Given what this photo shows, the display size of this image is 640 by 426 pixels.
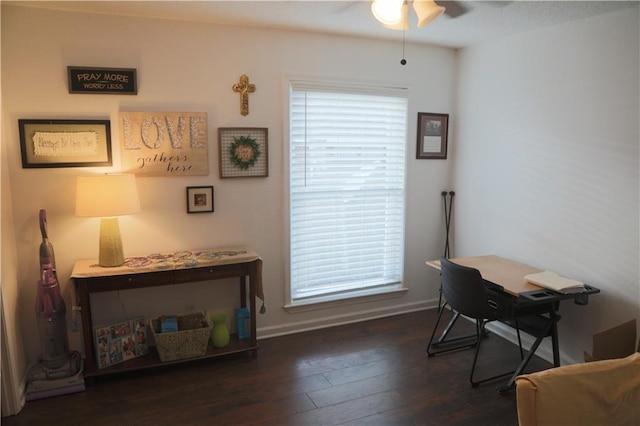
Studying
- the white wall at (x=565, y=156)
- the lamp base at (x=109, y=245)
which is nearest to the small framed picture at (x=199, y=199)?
the lamp base at (x=109, y=245)

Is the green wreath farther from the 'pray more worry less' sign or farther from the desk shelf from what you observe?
the desk shelf

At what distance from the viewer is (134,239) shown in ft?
9.62

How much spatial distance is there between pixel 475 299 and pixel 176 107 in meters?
2.38

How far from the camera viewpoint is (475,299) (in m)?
2.61

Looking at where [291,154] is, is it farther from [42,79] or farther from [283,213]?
[42,79]

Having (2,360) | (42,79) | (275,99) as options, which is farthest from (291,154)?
(2,360)

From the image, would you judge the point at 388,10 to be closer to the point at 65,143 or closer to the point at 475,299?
the point at 475,299

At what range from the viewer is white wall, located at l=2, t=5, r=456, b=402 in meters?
2.61

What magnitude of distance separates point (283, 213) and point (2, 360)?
1946 millimetres

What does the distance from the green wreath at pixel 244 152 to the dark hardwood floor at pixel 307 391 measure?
4.59ft

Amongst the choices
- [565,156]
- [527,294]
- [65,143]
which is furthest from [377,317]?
[65,143]

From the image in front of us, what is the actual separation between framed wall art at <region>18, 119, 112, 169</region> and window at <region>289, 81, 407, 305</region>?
132 centimetres

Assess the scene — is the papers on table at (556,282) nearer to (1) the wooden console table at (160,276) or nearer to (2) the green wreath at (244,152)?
(1) the wooden console table at (160,276)

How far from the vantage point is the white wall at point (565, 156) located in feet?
8.23
